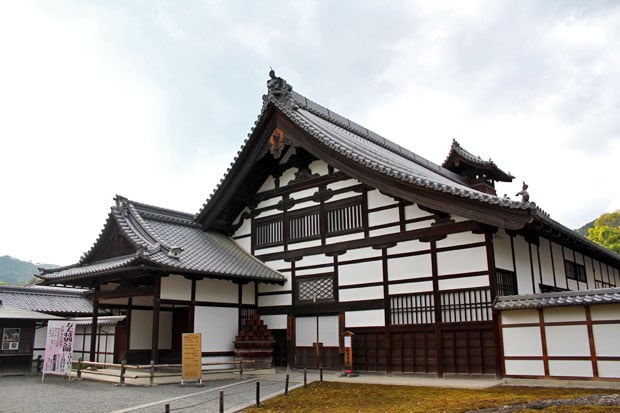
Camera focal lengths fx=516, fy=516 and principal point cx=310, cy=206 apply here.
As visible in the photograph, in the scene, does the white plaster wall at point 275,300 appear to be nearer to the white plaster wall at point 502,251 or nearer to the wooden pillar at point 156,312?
the wooden pillar at point 156,312

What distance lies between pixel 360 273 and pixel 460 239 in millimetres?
3690

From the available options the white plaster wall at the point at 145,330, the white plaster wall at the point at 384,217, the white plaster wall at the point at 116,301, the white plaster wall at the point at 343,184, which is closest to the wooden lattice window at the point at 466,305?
the white plaster wall at the point at 384,217

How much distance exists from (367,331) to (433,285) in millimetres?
2815

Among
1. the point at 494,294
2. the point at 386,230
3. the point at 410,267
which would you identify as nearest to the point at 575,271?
the point at 494,294

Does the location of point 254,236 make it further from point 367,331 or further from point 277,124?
point 367,331

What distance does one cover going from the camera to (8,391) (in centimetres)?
1486

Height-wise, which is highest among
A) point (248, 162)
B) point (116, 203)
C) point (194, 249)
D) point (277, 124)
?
point (277, 124)

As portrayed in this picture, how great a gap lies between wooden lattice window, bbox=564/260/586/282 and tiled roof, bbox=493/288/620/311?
7.81 metres

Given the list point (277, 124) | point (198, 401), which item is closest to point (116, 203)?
point (277, 124)

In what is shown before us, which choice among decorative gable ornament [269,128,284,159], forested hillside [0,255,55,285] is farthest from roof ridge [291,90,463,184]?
forested hillside [0,255,55,285]

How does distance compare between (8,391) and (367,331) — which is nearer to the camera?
(8,391)

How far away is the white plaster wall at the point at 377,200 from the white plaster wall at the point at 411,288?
2.75 meters

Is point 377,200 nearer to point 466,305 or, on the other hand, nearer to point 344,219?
point 344,219

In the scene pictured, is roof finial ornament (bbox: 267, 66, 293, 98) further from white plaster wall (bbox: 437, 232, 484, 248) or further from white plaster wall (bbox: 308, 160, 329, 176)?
white plaster wall (bbox: 437, 232, 484, 248)
